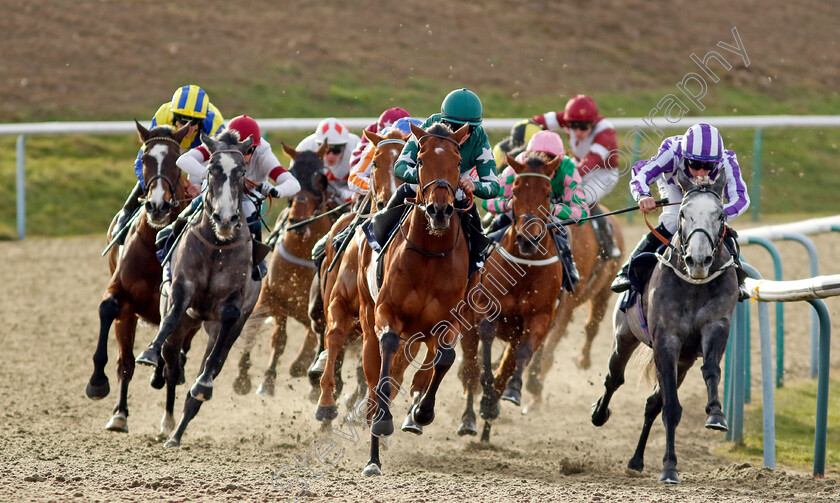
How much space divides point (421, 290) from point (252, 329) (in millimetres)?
2644

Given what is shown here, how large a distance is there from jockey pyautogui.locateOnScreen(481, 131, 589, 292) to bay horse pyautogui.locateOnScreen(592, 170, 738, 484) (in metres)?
1.47

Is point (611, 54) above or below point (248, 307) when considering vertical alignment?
above

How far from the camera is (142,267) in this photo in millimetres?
7305

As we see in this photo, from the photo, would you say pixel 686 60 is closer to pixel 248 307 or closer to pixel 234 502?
pixel 248 307

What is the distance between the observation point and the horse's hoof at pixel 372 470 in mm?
6074

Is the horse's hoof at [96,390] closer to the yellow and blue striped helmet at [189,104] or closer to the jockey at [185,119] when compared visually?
the jockey at [185,119]

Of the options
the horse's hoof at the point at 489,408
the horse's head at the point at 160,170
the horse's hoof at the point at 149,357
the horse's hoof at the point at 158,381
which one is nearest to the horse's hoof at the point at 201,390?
the horse's hoof at the point at 149,357

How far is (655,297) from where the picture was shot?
20.0 ft

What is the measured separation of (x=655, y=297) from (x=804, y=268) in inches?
273

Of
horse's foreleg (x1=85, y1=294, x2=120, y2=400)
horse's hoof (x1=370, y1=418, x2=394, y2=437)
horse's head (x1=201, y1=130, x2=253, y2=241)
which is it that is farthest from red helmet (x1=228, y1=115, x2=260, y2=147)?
horse's hoof (x1=370, y1=418, x2=394, y2=437)

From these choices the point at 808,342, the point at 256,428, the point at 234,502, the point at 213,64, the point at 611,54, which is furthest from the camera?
the point at 611,54

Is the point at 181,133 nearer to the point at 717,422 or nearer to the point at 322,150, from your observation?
the point at 322,150

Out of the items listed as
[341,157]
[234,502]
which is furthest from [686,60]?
[234,502]

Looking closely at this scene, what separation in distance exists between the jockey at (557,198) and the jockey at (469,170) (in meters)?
1.22
